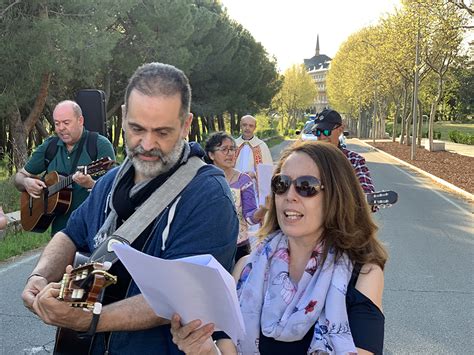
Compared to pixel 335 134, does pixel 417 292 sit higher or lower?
lower

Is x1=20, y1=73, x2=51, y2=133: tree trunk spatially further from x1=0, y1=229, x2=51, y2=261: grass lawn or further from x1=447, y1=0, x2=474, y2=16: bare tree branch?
x1=447, y1=0, x2=474, y2=16: bare tree branch

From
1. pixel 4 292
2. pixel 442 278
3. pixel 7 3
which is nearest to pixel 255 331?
pixel 4 292

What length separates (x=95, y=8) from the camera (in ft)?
48.8

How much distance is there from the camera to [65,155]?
471cm

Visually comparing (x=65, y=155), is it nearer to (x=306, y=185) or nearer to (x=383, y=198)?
(x=383, y=198)

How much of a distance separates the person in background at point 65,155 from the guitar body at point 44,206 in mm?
44

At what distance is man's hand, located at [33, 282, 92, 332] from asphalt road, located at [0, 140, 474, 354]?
120 inches

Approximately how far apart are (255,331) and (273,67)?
47.2 m

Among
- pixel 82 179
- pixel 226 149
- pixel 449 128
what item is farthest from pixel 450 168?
pixel 449 128

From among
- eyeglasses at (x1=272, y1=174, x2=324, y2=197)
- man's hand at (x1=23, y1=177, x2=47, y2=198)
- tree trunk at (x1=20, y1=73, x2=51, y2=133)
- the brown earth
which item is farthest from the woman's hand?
the brown earth

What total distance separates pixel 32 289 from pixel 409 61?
107 ft

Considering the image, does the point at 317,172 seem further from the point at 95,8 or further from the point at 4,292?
the point at 95,8

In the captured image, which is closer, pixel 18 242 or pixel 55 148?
pixel 55 148

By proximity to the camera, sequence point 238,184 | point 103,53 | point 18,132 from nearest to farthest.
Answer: point 238,184 < point 103,53 < point 18,132
